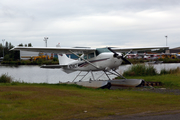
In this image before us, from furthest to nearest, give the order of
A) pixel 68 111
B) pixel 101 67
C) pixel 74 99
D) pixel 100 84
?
1. pixel 101 67
2. pixel 100 84
3. pixel 74 99
4. pixel 68 111

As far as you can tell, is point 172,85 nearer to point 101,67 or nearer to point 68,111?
point 101,67

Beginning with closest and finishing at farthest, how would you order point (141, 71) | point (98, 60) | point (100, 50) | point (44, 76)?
point (98, 60), point (100, 50), point (141, 71), point (44, 76)

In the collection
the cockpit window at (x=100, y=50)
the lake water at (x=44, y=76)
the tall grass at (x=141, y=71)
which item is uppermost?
the cockpit window at (x=100, y=50)

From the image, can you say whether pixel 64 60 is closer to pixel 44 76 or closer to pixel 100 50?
pixel 100 50

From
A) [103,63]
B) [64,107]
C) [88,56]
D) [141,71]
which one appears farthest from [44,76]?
[64,107]

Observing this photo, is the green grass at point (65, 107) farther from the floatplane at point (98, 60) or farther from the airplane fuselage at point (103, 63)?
the airplane fuselage at point (103, 63)

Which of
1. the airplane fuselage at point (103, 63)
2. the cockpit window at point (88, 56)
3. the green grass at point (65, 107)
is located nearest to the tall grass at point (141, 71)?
the airplane fuselage at point (103, 63)

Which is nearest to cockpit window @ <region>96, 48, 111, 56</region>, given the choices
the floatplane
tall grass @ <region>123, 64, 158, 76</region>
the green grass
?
the floatplane

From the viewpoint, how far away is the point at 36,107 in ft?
21.2

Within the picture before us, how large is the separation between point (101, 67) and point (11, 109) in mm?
7785

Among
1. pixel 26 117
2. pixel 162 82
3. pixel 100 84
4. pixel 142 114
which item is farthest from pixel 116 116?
pixel 162 82

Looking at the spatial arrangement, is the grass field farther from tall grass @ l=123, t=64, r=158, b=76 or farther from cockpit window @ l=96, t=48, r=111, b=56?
tall grass @ l=123, t=64, r=158, b=76

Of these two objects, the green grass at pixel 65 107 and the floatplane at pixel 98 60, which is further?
the floatplane at pixel 98 60

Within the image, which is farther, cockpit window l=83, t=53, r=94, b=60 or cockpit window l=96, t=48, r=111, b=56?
cockpit window l=83, t=53, r=94, b=60
